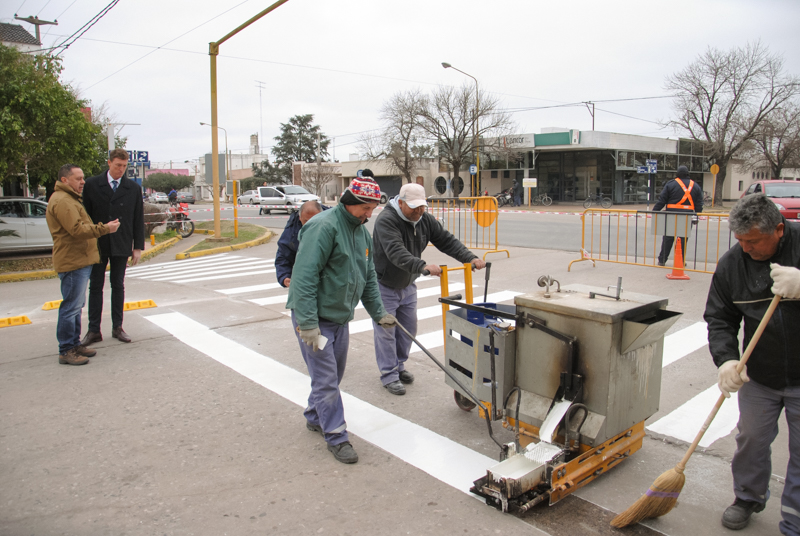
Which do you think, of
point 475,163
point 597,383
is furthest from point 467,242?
point 475,163

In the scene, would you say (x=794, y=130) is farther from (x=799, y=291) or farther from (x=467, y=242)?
(x=799, y=291)

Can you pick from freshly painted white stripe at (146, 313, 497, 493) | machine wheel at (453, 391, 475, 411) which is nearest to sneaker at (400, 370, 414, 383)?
freshly painted white stripe at (146, 313, 497, 493)

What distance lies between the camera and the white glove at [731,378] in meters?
2.80

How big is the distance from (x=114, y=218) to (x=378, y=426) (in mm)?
3827

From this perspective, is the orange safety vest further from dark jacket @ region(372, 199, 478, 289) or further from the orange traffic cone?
dark jacket @ region(372, 199, 478, 289)

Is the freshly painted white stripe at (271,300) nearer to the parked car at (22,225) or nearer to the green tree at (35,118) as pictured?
the green tree at (35,118)

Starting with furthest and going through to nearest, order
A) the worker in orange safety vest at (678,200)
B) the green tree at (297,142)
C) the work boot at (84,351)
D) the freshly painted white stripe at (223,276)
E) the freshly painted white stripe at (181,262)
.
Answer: the green tree at (297,142)
the freshly painted white stripe at (181,262)
the freshly painted white stripe at (223,276)
the worker in orange safety vest at (678,200)
the work boot at (84,351)

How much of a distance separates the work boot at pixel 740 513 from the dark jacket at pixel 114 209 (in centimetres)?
585

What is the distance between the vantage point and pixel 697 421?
4422mm

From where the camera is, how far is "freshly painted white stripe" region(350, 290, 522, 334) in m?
7.32

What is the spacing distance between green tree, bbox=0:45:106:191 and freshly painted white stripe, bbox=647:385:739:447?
12614mm

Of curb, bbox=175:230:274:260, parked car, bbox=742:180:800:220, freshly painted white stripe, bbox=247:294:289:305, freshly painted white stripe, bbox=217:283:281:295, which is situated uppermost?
parked car, bbox=742:180:800:220

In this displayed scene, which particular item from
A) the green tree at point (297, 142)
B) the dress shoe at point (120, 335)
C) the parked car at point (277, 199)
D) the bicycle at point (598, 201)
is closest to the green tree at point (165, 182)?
the green tree at point (297, 142)

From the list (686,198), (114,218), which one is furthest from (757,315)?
(686,198)
